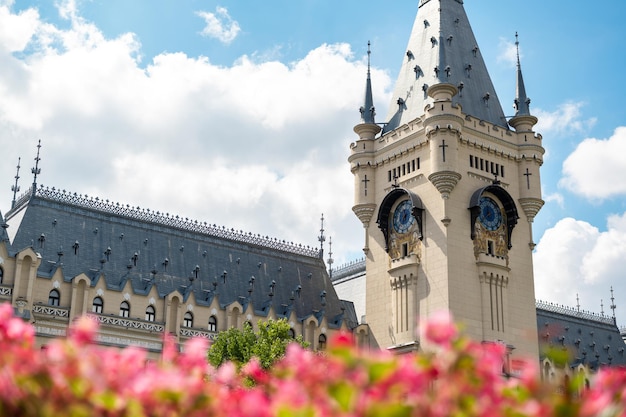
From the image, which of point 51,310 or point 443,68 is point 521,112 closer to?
point 443,68

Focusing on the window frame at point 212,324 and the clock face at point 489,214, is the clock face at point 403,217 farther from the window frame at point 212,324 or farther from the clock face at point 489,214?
the window frame at point 212,324

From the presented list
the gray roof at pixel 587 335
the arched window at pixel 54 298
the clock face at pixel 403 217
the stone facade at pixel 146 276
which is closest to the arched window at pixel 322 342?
the stone facade at pixel 146 276

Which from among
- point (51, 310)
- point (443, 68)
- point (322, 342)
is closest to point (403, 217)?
point (322, 342)

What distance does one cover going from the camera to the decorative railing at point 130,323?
60875mm

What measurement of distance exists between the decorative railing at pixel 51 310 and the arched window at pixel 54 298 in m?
0.55

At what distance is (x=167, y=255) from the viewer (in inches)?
2785

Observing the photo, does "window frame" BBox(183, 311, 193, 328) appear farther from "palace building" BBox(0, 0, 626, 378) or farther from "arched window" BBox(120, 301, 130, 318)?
"arched window" BBox(120, 301, 130, 318)

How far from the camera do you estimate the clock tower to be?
64.3 meters

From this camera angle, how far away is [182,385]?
7.86m

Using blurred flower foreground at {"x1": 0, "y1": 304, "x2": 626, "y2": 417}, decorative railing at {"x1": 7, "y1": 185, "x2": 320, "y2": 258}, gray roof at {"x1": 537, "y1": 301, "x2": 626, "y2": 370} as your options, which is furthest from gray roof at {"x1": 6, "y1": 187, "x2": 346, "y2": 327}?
blurred flower foreground at {"x1": 0, "y1": 304, "x2": 626, "y2": 417}

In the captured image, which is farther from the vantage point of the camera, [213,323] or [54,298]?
[213,323]

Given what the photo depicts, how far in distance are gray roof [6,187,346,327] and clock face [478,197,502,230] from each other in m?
16.2

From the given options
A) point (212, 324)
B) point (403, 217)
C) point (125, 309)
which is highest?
point (403, 217)

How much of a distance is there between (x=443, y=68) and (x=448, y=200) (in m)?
12.6
